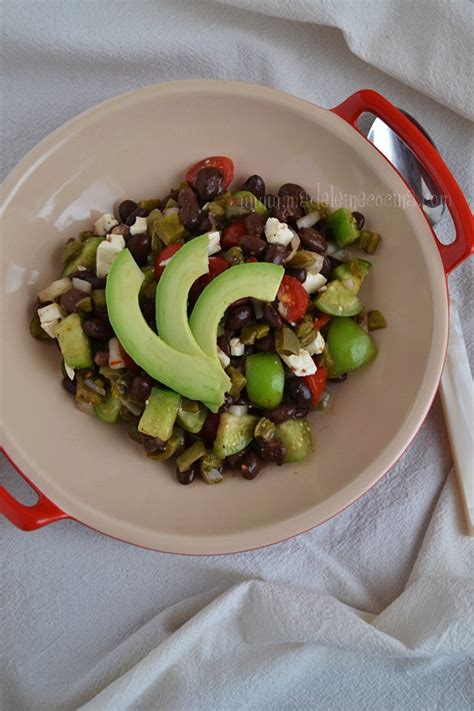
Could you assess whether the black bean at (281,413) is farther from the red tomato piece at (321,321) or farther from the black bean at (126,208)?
the black bean at (126,208)

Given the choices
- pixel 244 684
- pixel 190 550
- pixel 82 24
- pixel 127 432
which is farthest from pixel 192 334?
pixel 82 24

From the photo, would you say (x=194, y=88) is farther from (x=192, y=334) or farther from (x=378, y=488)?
(x=378, y=488)

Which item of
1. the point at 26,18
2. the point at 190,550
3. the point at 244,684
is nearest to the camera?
the point at 190,550

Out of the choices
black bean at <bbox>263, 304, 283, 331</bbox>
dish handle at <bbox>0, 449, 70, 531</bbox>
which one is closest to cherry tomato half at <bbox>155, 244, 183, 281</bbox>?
black bean at <bbox>263, 304, 283, 331</bbox>

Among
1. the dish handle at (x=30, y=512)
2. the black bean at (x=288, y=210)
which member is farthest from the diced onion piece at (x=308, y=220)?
the dish handle at (x=30, y=512)

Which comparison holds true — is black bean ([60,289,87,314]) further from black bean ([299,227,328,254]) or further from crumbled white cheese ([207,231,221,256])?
black bean ([299,227,328,254])
